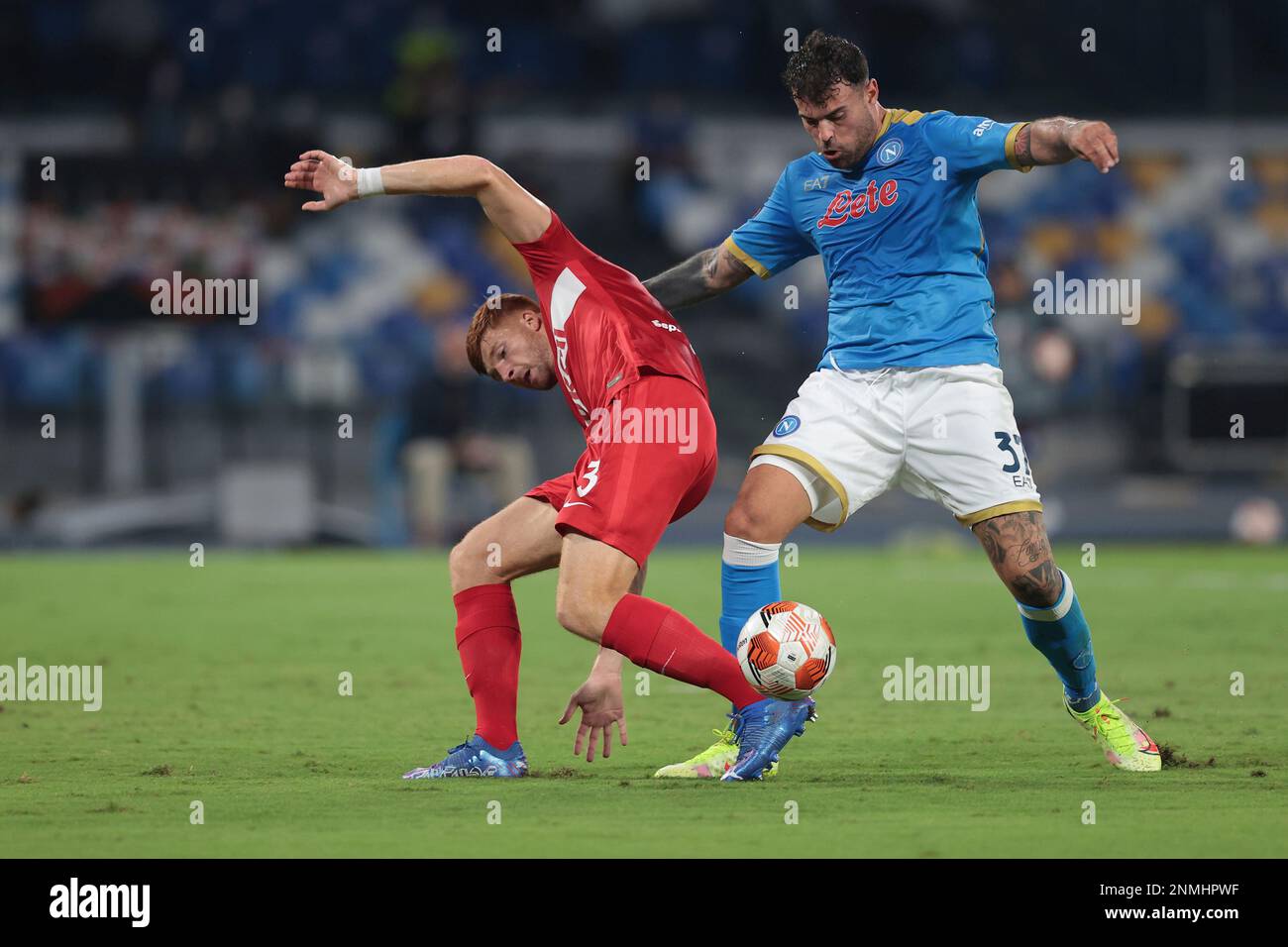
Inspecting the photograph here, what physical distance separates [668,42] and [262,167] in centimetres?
610

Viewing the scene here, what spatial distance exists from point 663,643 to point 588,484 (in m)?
0.55

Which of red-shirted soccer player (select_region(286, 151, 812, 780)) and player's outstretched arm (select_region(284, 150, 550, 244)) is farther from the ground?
player's outstretched arm (select_region(284, 150, 550, 244))

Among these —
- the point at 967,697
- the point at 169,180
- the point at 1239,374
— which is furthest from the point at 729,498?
the point at 967,697

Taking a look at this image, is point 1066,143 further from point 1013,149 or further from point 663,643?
point 663,643

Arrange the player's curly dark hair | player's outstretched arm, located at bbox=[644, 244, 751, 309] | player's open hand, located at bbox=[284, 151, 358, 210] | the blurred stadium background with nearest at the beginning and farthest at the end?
player's open hand, located at bbox=[284, 151, 358, 210]
the player's curly dark hair
player's outstretched arm, located at bbox=[644, 244, 751, 309]
the blurred stadium background

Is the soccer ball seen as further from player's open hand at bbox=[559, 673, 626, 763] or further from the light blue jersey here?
the light blue jersey

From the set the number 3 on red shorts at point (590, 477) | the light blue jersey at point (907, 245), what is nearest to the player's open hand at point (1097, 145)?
the light blue jersey at point (907, 245)

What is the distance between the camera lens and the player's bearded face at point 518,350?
5.90 meters

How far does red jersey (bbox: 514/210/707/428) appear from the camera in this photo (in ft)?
18.7

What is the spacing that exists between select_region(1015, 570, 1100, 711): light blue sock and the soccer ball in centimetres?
84

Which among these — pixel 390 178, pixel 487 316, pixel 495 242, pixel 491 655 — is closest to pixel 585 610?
pixel 491 655

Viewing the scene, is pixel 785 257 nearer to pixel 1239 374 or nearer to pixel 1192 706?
pixel 1192 706

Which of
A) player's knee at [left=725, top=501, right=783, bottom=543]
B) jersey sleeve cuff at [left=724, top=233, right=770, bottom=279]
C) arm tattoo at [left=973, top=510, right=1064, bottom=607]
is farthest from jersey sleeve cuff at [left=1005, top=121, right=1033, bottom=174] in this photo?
player's knee at [left=725, top=501, right=783, bottom=543]

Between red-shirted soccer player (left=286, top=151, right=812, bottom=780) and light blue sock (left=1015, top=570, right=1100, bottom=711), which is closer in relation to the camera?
red-shirted soccer player (left=286, top=151, right=812, bottom=780)
